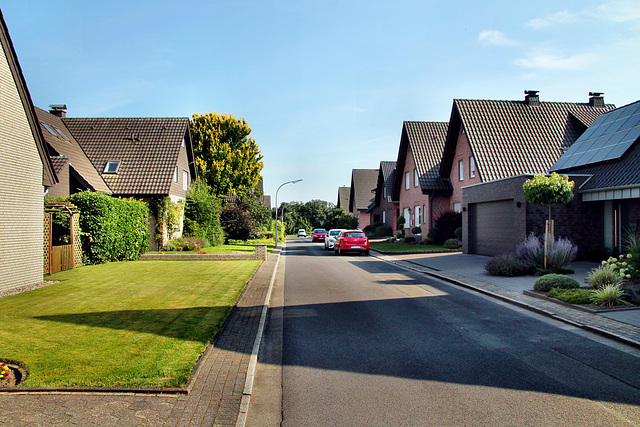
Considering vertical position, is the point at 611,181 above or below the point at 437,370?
above

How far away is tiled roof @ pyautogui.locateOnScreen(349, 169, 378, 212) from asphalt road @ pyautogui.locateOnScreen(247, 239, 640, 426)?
51.9 metres

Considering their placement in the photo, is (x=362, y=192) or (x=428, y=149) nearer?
(x=428, y=149)

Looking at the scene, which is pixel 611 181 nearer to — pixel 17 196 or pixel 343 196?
pixel 17 196

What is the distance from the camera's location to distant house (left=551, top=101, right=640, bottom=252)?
16.1 metres

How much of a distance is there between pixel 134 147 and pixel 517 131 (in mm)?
23673

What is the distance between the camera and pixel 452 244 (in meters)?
27.0

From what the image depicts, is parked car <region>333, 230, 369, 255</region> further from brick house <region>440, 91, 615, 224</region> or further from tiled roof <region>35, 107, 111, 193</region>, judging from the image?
tiled roof <region>35, 107, 111, 193</region>

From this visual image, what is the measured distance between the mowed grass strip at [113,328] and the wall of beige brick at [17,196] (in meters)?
0.85

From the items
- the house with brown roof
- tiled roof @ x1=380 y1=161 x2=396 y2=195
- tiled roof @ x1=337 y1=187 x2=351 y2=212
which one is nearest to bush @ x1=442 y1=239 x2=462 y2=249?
the house with brown roof

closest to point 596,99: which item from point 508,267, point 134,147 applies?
point 508,267

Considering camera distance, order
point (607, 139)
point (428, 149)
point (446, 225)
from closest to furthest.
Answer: point (607, 139)
point (446, 225)
point (428, 149)

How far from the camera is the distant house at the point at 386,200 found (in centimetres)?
4403

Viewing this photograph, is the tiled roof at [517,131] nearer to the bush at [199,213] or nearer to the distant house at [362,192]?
the bush at [199,213]

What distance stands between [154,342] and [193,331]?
774 millimetres
